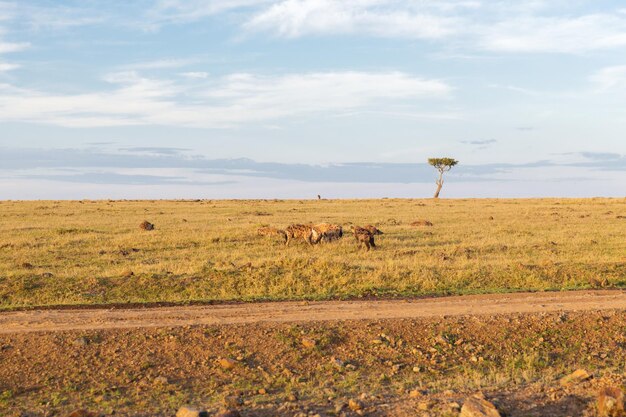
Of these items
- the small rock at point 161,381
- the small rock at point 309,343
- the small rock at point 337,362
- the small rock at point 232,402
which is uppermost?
the small rock at point 309,343

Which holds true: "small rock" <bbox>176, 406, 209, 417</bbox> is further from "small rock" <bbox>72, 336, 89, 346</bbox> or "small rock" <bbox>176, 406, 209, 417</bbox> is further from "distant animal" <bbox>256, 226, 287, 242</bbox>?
"distant animal" <bbox>256, 226, 287, 242</bbox>

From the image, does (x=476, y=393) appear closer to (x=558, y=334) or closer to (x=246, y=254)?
(x=558, y=334)

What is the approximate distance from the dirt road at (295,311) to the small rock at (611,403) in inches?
216

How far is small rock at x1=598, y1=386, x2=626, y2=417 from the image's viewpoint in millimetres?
8062

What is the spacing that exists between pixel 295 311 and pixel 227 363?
3.61 m

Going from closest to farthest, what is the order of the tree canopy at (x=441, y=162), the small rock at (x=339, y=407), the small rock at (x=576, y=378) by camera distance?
the small rock at (x=339, y=407), the small rock at (x=576, y=378), the tree canopy at (x=441, y=162)

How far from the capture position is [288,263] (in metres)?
20.4

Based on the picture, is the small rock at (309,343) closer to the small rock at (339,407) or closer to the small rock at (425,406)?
the small rock at (339,407)

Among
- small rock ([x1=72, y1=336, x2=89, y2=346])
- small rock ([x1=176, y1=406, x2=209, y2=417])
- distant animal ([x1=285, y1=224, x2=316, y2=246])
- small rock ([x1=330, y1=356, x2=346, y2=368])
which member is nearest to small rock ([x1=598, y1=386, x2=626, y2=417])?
small rock ([x1=330, y1=356, x2=346, y2=368])

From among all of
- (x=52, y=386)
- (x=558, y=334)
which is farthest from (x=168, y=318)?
(x=558, y=334)

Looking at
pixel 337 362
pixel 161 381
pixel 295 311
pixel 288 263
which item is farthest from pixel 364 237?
Result: pixel 161 381

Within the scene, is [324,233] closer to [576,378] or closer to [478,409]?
[576,378]

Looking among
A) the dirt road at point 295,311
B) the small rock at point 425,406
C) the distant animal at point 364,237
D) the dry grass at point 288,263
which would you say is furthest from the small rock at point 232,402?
the distant animal at point 364,237

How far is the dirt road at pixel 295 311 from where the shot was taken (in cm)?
1320
